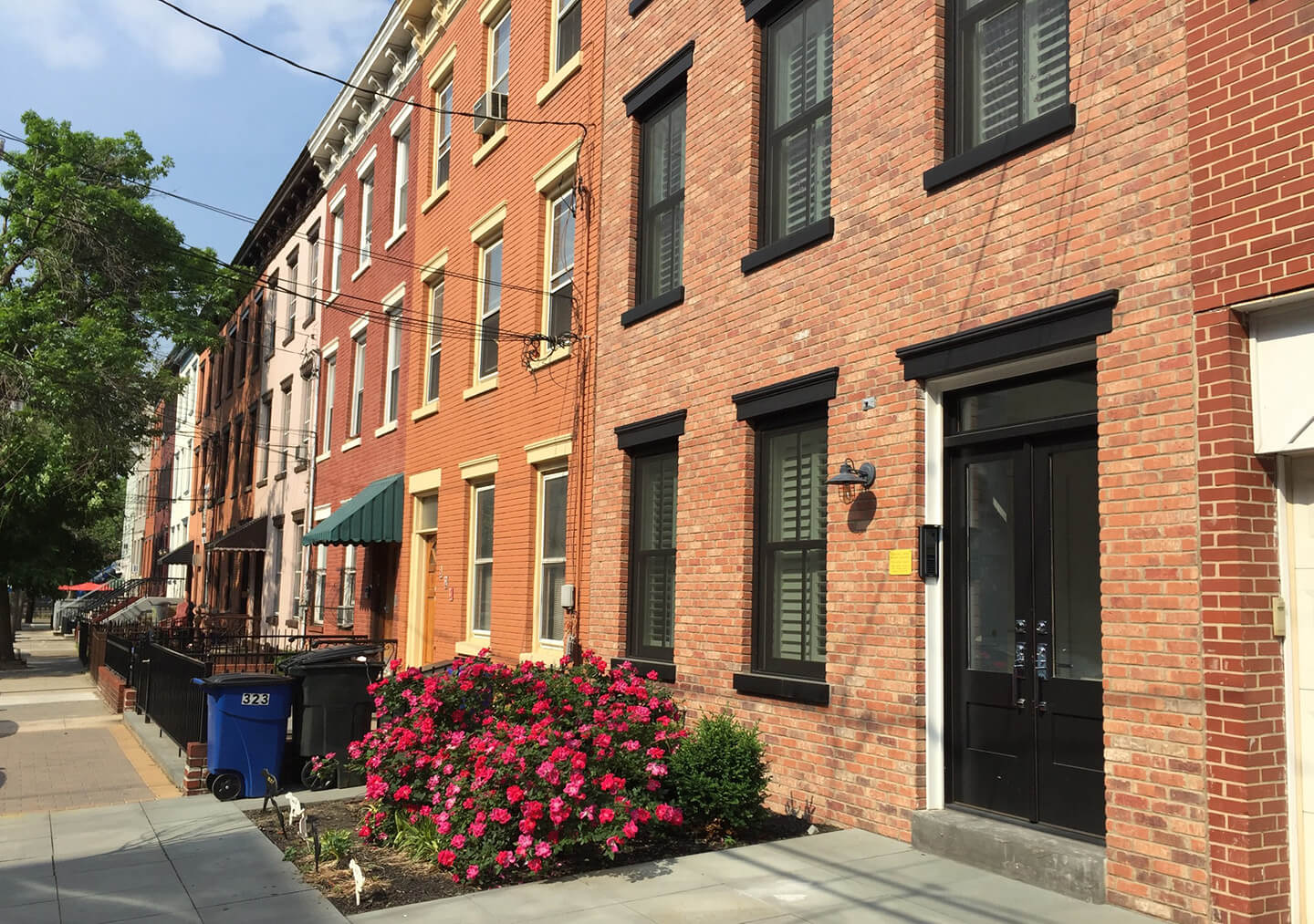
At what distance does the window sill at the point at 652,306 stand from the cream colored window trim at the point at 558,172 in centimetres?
259

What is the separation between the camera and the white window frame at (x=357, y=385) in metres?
21.7

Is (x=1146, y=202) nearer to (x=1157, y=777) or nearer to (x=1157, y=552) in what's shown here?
(x=1157, y=552)

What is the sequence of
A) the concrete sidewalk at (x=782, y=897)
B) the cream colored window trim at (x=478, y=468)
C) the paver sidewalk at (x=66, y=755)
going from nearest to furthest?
the concrete sidewalk at (x=782, y=897) → the paver sidewalk at (x=66, y=755) → the cream colored window trim at (x=478, y=468)

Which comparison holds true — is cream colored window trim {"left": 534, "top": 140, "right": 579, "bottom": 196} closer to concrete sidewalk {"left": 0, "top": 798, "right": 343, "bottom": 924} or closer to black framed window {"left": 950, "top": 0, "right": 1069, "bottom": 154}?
black framed window {"left": 950, "top": 0, "right": 1069, "bottom": 154}

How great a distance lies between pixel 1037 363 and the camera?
7051 millimetres

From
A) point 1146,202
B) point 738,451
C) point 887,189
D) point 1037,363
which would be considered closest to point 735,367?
point 738,451

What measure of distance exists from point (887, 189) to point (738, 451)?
2.67m

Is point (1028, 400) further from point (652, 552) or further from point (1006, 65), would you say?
point (652, 552)

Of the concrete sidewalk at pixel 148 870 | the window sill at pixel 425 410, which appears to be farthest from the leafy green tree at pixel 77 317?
the concrete sidewalk at pixel 148 870

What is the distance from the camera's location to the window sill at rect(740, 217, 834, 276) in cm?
886

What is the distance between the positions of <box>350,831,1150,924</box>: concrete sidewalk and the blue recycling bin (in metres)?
4.19

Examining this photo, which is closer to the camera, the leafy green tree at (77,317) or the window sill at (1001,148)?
the window sill at (1001,148)

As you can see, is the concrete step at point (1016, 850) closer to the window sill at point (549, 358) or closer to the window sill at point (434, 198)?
the window sill at point (549, 358)

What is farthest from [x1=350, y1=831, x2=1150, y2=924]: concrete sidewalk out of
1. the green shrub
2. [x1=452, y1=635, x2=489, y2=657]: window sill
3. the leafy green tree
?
the leafy green tree
